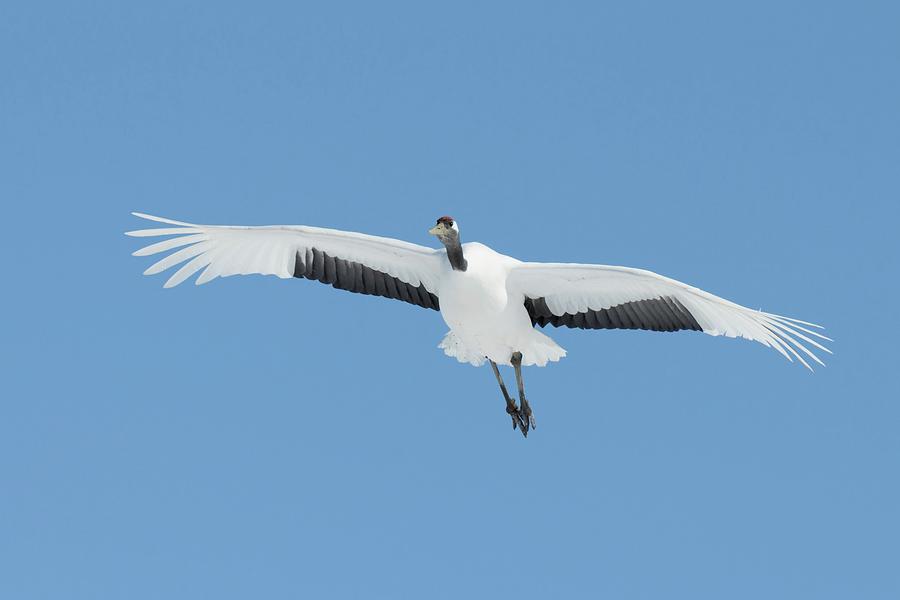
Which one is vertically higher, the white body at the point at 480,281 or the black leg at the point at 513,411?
the white body at the point at 480,281

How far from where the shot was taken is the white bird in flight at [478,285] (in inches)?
985

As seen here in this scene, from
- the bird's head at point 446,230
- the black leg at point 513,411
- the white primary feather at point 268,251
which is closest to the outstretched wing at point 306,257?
the white primary feather at point 268,251

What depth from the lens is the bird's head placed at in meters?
24.3

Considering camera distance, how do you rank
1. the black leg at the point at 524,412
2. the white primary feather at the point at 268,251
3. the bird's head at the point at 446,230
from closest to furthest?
the bird's head at the point at 446,230 < the white primary feather at the point at 268,251 < the black leg at the point at 524,412

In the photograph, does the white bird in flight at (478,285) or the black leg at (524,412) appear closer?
the white bird in flight at (478,285)

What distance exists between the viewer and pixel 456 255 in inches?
974

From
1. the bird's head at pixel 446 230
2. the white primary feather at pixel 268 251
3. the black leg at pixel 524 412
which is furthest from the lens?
the black leg at pixel 524 412

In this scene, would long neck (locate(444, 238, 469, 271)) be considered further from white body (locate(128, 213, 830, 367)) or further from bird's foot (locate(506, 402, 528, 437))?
bird's foot (locate(506, 402, 528, 437))

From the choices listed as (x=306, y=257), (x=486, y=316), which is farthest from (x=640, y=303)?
(x=306, y=257)

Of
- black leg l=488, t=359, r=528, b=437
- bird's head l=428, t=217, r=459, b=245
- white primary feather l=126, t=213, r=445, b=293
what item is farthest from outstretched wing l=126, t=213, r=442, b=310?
black leg l=488, t=359, r=528, b=437

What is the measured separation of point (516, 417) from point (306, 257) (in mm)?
4442

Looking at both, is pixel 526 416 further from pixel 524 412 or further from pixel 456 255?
pixel 456 255

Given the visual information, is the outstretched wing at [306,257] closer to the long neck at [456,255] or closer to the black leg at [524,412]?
the long neck at [456,255]

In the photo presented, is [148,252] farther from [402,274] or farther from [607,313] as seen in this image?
[607,313]
